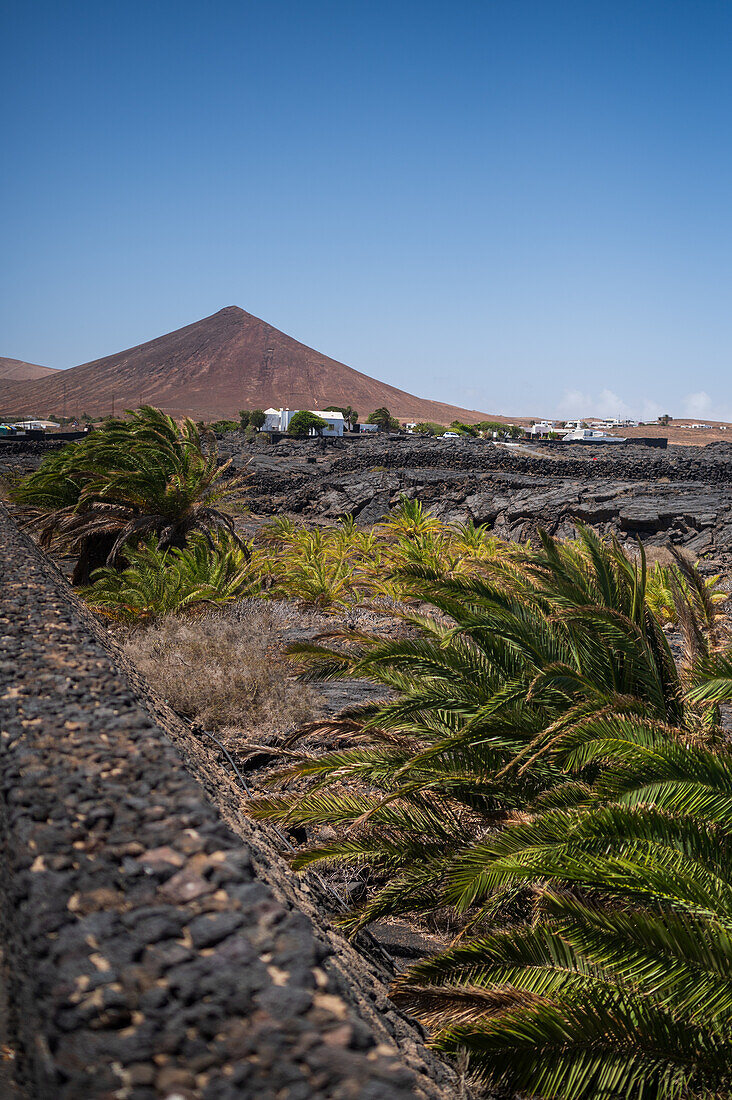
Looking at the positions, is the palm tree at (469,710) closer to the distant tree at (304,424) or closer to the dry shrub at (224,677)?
the dry shrub at (224,677)

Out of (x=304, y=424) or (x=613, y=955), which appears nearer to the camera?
(x=613, y=955)

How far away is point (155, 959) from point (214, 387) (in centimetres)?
17631

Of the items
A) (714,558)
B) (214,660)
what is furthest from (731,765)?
(714,558)

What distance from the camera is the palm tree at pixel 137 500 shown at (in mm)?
9430

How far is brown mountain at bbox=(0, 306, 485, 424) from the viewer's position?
523ft

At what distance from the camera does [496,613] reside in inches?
147

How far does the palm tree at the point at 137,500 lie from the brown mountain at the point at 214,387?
13883 centimetres

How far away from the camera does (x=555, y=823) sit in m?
2.42

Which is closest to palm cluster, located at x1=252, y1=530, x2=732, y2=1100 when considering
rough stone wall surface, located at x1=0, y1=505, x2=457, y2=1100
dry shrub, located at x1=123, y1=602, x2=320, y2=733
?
rough stone wall surface, located at x1=0, y1=505, x2=457, y2=1100

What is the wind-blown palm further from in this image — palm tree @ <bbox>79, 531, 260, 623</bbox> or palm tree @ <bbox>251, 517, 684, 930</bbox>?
palm tree @ <bbox>79, 531, 260, 623</bbox>

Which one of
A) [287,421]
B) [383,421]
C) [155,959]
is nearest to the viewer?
[155,959]

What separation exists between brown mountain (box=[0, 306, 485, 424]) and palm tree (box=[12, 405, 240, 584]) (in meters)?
139

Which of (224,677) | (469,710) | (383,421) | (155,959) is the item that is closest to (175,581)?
(224,677)

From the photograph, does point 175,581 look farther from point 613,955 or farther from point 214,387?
point 214,387
